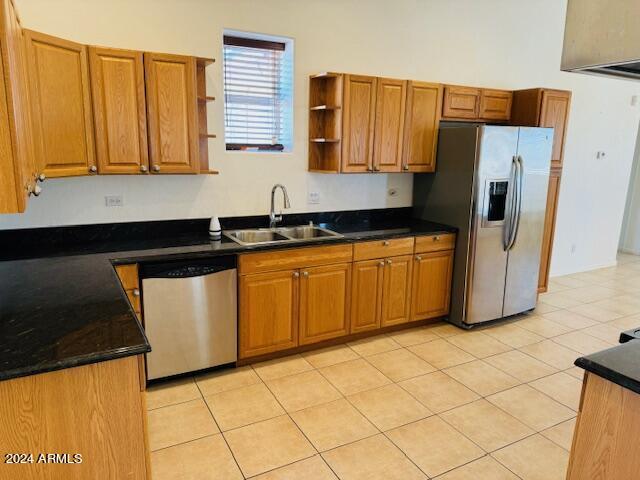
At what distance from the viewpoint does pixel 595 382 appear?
1405 mm

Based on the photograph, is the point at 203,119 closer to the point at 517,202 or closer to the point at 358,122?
the point at 358,122

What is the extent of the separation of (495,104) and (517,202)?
1.09 m

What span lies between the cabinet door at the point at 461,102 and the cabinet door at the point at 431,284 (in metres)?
1.29

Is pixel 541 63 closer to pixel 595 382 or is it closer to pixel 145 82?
pixel 145 82

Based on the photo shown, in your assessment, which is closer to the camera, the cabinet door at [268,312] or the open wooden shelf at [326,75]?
the cabinet door at [268,312]

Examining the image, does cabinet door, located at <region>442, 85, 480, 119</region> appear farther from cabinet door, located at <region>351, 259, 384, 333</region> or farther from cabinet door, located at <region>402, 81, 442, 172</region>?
cabinet door, located at <region>351, 259, 384, 333</region>

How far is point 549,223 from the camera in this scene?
463 cm

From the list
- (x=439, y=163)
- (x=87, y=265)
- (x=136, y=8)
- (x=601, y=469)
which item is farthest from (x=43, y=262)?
(x=439, y=163)

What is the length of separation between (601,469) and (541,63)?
4696mm

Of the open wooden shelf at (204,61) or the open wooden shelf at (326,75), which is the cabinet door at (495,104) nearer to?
the open wooden shelf at (326,75)

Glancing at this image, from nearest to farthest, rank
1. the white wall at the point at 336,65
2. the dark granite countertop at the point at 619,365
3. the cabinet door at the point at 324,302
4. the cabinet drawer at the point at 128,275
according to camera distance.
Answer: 1. the dark granite countertop at the point at 619,365
2. the cabinet drawer at the point at 128,275
3. the white wall at the point at 336,65
4. the cabinet door at the point at 324,302

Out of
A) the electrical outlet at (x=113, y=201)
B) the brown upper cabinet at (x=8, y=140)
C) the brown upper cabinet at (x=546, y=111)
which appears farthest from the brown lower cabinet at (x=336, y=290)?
the brown upper cabinet at (x=8, y=140)

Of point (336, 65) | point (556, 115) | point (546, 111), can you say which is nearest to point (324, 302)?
point (336, 65)

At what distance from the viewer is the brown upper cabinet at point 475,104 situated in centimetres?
407
